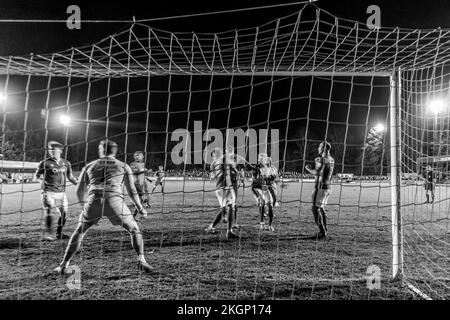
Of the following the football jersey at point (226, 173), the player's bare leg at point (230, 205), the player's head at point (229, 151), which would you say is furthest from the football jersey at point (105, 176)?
the player's head at point (229, 151)

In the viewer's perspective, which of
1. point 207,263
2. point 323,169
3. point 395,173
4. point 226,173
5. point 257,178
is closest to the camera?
point 395,173

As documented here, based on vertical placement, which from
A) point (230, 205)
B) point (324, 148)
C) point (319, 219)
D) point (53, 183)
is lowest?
point (319, 219)

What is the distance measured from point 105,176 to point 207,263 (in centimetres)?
186

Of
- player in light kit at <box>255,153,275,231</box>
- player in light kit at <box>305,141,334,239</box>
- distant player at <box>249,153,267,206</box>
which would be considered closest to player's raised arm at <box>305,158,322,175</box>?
player in light kit at <box>305,141,334,239</box>

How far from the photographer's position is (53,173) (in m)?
6.25

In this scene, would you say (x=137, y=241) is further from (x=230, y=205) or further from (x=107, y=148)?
(x=230, y=205)

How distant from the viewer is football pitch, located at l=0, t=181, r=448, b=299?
3619 mm

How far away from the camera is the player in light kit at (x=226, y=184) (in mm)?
6227

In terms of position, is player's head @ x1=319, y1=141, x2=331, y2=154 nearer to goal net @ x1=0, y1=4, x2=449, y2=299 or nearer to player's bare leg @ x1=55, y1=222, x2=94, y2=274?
goal net @ x1=0, y1=4, x2=449, y2=299

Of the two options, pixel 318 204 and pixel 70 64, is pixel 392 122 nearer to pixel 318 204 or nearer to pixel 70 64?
pixel 318 204

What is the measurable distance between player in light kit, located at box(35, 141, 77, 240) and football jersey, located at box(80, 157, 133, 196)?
2048 millimetres

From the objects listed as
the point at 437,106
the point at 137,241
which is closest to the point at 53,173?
the point at 137,241
